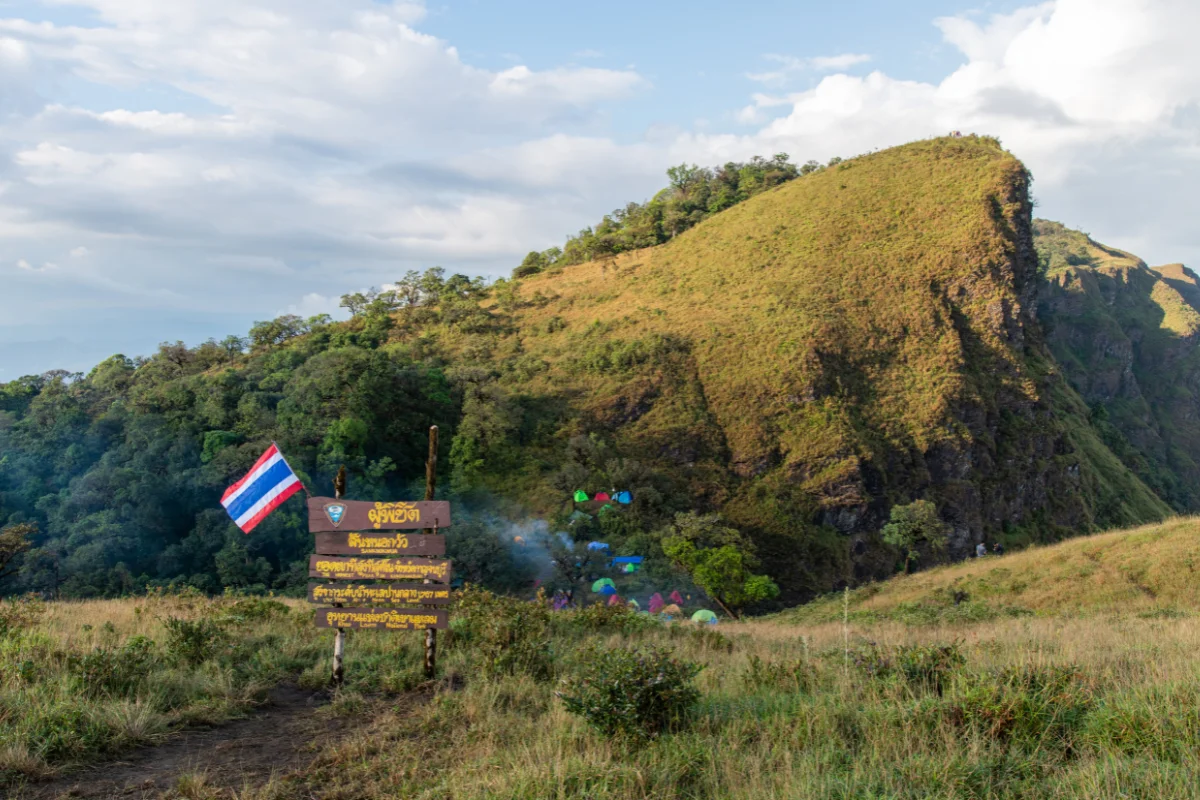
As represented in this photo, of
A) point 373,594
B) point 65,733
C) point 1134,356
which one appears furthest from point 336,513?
point 1134,356

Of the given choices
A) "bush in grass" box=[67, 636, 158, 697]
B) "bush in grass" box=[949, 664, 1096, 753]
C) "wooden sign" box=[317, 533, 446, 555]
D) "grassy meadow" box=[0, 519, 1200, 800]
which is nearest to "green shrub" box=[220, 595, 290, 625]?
"grassy meadow" box=[0, 519, 1200, 800]

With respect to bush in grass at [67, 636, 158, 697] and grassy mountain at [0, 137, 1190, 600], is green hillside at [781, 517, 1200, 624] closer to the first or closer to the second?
bush in grass at [67, 636, 158, 697]

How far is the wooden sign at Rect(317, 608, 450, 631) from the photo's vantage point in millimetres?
8172

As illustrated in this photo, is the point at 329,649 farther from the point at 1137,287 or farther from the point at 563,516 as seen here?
the point at 1137,287

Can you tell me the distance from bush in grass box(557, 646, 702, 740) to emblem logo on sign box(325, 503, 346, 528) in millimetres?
3278

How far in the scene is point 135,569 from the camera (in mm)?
31000

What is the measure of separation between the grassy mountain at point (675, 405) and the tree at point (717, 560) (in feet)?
7.00

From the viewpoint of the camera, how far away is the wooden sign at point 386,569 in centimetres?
816

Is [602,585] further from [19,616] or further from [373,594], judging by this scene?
[373,594]

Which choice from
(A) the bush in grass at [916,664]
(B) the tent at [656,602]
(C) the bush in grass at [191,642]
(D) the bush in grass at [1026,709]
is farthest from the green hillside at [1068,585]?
(C) the bush in grass at [191,642]

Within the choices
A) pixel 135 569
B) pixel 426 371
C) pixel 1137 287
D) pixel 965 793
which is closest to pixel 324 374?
pixel 426 371

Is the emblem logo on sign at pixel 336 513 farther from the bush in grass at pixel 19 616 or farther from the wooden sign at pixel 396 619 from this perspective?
the bush in grass at pixel 19 616

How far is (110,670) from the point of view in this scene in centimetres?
756

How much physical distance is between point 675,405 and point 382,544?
37602 mm
